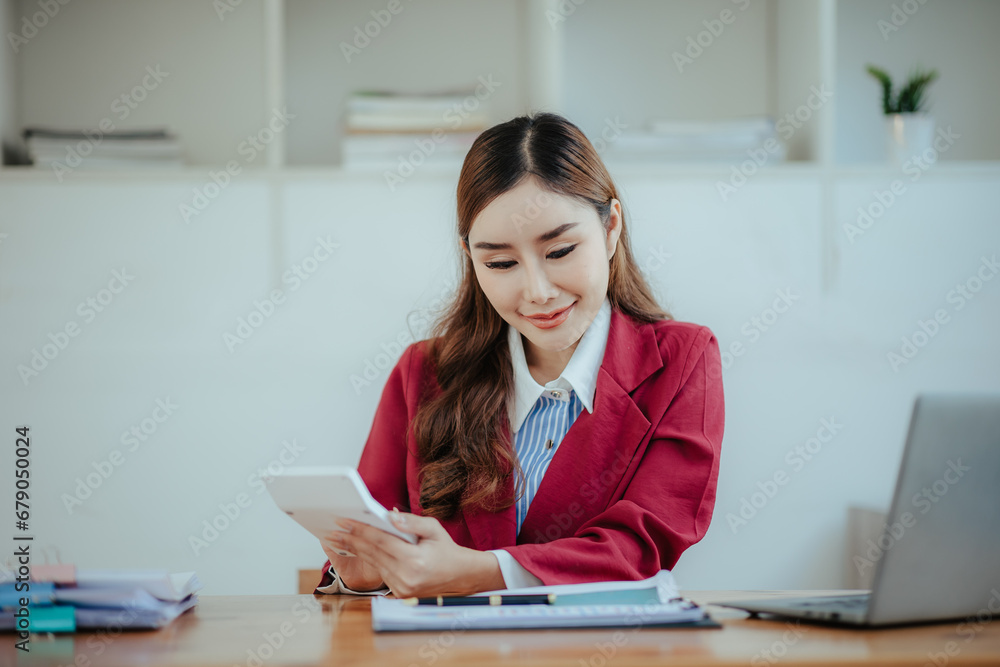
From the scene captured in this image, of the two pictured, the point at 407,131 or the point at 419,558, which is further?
the point at 407,131

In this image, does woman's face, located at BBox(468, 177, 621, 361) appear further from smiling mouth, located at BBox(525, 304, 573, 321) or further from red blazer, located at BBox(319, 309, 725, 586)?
red blazer, located at BBox(319, 309, 725, 586)

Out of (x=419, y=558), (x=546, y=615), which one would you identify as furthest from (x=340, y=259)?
(x=546, y=615)

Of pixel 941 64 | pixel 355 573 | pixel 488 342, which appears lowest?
pixel 355 573

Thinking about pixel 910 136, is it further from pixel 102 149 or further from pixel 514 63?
pixel 102 149

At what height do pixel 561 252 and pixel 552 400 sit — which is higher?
pixel 561 252

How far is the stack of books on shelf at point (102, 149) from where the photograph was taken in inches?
84.8

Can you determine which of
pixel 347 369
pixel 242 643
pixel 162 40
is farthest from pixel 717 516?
pixel 162 40

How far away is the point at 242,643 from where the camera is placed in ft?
2.93

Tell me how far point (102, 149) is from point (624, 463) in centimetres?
158

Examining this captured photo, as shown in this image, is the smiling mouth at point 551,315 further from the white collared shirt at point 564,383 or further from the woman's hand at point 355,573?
the woman's hand at point 355,573

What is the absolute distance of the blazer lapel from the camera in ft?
4.65

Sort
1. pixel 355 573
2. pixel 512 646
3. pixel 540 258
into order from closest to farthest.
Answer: pixel 512 646, pixel 355 573, pixel 540 258

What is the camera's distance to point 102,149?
217cm

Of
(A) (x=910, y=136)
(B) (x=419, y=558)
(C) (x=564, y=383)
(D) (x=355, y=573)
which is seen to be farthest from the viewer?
(A) (x=910, y=136)
